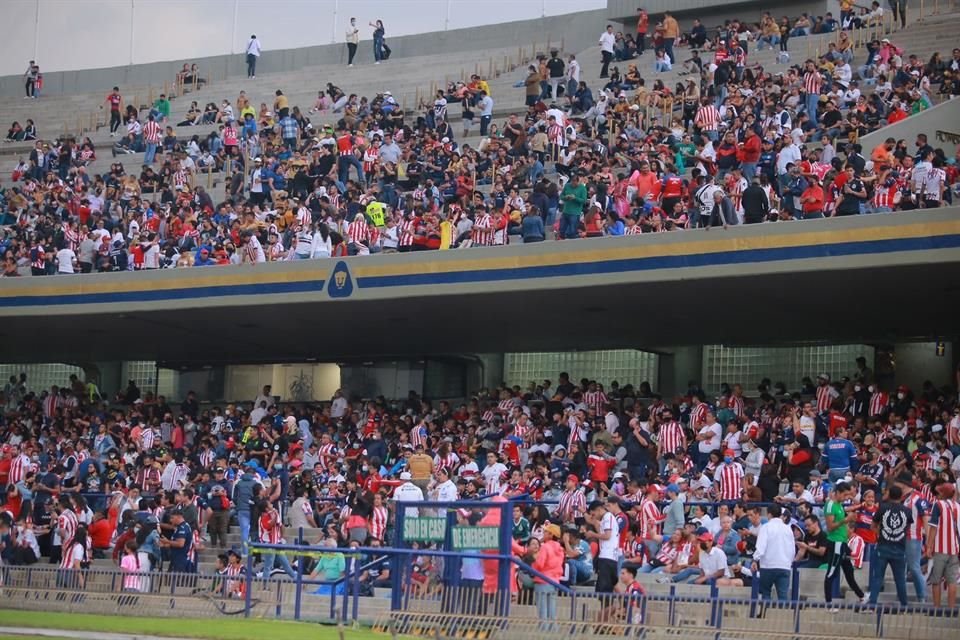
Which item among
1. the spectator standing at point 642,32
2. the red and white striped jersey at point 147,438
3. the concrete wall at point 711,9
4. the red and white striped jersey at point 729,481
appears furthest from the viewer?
the concrete wall at point 711,9

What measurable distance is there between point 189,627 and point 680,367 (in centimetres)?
1670

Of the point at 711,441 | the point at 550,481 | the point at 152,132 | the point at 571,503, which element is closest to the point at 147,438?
the point at 550,481

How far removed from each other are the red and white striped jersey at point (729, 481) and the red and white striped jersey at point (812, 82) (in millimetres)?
9725

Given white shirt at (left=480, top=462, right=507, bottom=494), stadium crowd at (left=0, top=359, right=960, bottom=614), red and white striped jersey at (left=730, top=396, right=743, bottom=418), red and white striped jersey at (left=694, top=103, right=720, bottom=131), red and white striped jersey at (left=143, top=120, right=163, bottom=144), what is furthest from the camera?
red and white striped jersey at (left=143, top=120, right=163, bottom=144)

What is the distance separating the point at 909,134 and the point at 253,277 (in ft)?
35.5

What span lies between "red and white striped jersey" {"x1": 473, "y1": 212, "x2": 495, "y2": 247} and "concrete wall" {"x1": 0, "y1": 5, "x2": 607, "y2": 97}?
17518 millimetres

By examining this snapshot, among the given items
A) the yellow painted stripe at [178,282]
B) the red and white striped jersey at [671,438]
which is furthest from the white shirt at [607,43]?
the red and white striped jersey at [671,438]

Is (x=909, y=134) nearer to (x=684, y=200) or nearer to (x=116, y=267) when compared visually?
(x=684, y=200)

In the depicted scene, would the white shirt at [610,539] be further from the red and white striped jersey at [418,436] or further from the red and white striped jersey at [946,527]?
the red and white striped jersey at [418,436]

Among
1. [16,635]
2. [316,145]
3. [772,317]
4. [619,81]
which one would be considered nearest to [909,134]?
[772,317]

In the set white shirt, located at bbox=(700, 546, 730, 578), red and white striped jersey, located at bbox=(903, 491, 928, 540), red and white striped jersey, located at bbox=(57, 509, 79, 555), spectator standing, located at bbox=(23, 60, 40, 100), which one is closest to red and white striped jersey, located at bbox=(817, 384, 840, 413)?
white shirt, located at bbox=(700, 546, 730, 578)

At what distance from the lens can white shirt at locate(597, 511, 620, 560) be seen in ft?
57.3

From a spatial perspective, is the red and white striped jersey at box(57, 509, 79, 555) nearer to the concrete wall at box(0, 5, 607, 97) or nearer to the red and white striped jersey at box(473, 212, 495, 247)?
the red and white striped jersey at box(473, 212, 495, 247)

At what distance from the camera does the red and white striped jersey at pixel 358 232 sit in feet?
87.4
